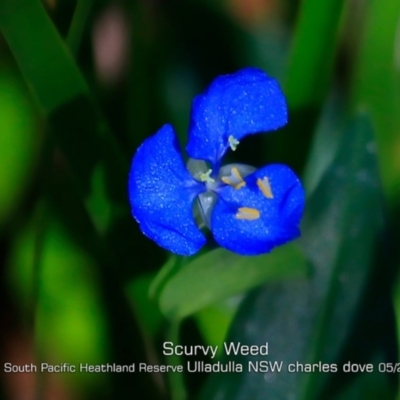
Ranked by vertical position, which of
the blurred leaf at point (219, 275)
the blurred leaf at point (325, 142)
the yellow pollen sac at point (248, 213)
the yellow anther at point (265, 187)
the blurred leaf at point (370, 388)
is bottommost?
the blurred leaf at point (370, 388)

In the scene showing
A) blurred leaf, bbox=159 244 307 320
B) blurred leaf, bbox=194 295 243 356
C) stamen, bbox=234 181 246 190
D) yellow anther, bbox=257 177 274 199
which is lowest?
blurred leaf, bbox=194 295 243 356

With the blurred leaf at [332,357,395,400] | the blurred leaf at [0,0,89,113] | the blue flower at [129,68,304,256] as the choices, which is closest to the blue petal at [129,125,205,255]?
the blue flower at [129,68,304,256]

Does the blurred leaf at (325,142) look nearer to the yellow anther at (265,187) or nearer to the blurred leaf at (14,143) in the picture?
the yellow anther at (265,187)

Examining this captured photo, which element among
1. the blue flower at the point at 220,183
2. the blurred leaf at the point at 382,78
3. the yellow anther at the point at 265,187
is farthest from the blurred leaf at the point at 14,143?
the blurred leaf at the point at 382,78

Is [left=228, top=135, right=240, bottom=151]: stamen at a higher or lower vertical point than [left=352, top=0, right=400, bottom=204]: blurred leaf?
lower

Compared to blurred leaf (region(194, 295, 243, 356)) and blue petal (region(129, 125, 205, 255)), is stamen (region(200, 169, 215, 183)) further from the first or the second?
blurred leaf (region(194, 295, 243, 356))
